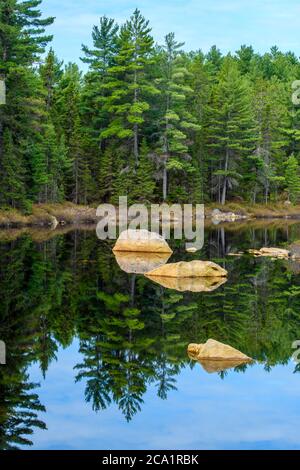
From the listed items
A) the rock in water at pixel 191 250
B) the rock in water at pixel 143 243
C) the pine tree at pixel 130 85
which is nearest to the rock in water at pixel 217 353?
the rock in water at pixel 143 243

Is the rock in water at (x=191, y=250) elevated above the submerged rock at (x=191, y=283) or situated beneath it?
elevated above

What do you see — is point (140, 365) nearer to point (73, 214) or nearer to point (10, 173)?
point (10, 173)

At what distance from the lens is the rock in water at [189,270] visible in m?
19.0

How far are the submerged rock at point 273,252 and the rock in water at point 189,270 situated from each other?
6710 mm

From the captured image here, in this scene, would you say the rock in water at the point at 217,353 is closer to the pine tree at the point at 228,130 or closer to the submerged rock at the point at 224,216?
the submerged rock at the point at 224,216

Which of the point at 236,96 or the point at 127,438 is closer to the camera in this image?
the point at 127,438

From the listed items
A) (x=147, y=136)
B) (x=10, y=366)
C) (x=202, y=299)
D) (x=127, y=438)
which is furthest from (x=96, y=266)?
(x=147, y=136)

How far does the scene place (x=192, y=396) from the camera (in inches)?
349

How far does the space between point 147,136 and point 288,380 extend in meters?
45.6

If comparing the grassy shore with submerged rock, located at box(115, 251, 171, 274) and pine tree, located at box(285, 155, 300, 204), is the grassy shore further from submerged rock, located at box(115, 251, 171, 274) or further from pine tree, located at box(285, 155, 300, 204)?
submerged rock, located at box(115, 251, 171, 274)

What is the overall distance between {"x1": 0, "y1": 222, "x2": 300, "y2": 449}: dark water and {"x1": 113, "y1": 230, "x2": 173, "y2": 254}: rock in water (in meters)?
5.80

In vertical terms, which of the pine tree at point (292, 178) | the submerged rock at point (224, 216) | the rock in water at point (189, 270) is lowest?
the rock in water at point (189, 270)
